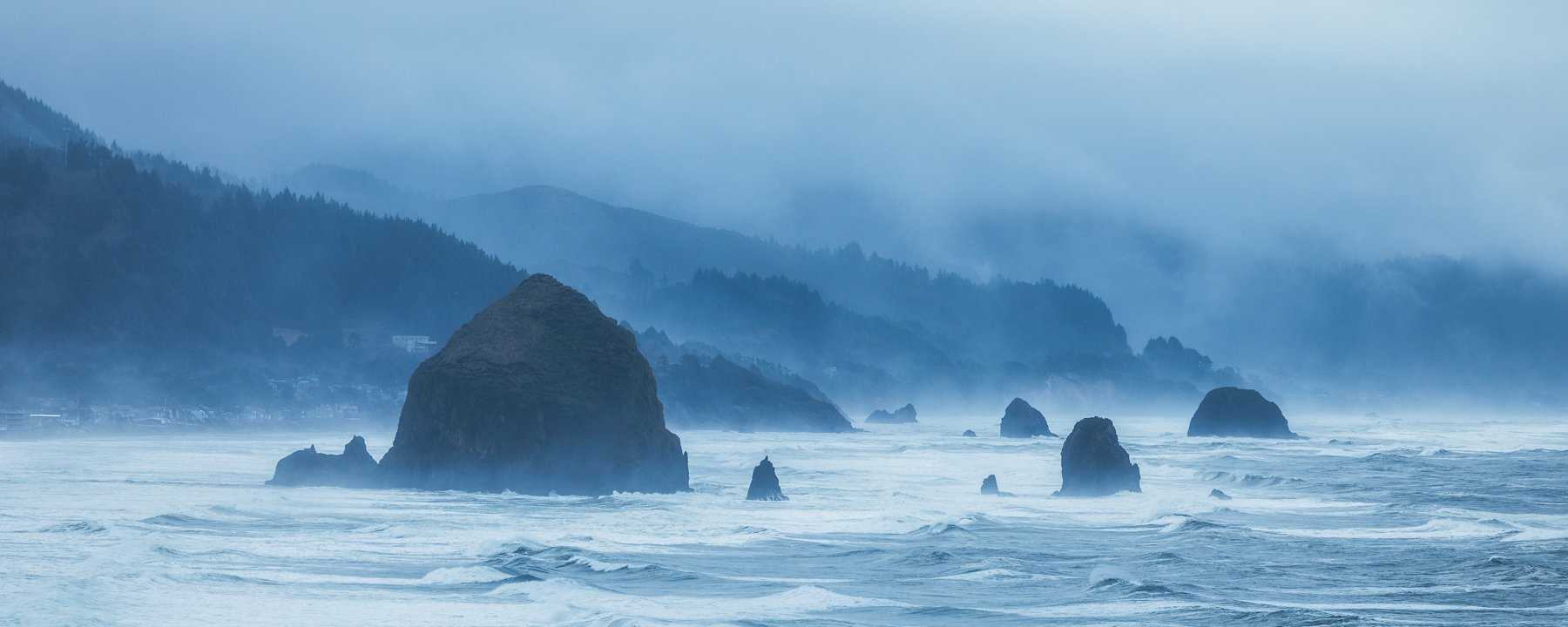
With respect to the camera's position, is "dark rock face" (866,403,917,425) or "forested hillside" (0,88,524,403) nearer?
"forested hillside" (0,88,524,403)

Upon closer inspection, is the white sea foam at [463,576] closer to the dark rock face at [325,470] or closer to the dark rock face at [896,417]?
the dark rock face at [325,470]

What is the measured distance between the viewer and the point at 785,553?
29938 millimetres

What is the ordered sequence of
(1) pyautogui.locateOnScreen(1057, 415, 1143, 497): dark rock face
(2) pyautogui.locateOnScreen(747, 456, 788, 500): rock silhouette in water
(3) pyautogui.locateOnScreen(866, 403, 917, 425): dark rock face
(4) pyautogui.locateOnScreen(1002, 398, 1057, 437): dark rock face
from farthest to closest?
(3) pyautogui.locateOnScreen(866, 403, 917, 425): dark rock face → (4) pyautogui.locateOnScreen(1002, 398, 1057, 437): dark rock face → (1) pyautogui.locateOnScreen(1057, 415, 1143, 497): dark rock face → (2) pyautogui.locateOnScreen(747, 456, 788, 500): rock silhouette in water

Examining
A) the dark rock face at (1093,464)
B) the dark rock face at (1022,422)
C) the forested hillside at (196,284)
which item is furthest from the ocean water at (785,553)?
the forested hillside at (196,284)

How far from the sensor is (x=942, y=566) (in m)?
27.7

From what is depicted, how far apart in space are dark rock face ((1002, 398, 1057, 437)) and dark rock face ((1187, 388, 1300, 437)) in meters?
10.8

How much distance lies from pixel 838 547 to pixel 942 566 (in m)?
3.73

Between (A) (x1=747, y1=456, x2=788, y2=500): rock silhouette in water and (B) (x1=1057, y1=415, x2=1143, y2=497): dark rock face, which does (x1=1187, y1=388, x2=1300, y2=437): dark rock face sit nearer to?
(B) (x1=1057, y1=415, x2=1143, y2=497): dark rock face

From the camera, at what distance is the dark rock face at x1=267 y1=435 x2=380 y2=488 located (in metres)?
45.2

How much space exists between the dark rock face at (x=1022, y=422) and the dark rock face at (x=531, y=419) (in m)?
→ 64.8

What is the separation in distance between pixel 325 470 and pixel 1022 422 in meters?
69.1

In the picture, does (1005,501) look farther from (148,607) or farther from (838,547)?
(148,607)

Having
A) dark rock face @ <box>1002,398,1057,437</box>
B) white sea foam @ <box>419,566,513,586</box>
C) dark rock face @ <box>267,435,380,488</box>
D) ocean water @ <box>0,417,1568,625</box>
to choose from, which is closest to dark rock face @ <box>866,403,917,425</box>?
dark rock face @ <box>1002,398,1057,437</box>

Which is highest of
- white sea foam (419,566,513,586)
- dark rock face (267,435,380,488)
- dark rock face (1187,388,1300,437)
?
dark rock face (1187,388,1300,437)
